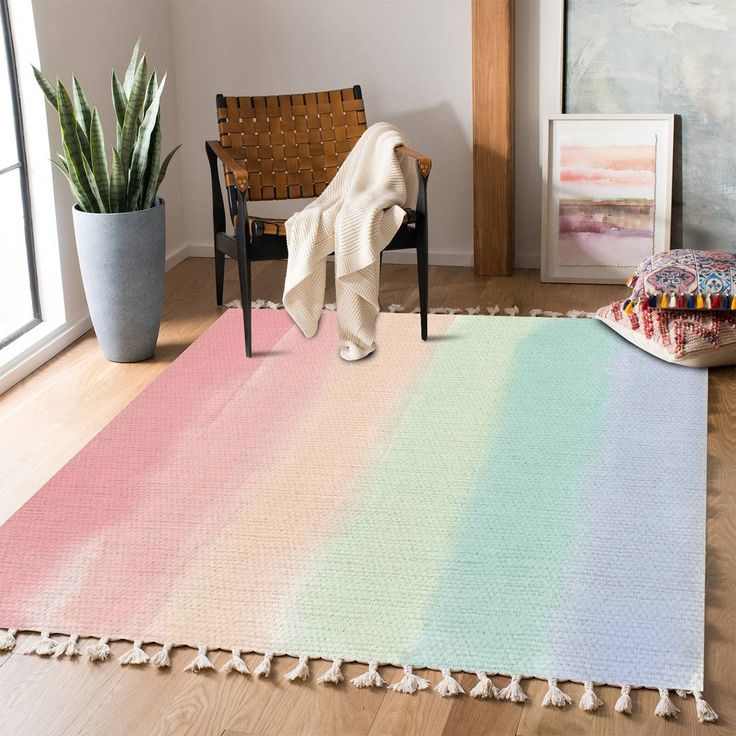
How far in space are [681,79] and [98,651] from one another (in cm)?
312

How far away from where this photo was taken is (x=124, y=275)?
3.45 meters

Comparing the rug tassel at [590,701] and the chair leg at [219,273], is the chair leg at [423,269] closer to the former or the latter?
the chair leg at [219,273]

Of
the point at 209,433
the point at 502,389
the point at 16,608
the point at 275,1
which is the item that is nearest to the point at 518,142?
the point at 275,1

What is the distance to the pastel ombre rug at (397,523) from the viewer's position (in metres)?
2.09

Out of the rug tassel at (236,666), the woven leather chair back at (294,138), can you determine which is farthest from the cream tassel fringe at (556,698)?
the woven leather chair back at (294,138)

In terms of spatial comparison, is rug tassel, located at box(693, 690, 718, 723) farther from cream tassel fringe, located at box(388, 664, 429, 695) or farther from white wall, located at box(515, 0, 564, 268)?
white wall, located at box(515, 0, 564, 268)

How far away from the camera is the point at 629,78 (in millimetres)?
4168

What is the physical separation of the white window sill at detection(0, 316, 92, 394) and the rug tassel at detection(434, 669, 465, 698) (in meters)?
1.97

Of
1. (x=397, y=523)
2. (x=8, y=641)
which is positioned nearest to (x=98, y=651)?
(x=8, y=641)

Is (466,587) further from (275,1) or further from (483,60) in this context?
(275,1)

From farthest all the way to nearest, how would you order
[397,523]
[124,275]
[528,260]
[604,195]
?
[528,260]
[604,195]
[124,275]
[397,523]

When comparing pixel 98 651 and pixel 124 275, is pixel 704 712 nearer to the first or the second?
pixel 98 651

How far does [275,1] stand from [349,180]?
108 centimetres

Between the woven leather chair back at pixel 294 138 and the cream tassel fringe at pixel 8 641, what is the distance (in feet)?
7.41
